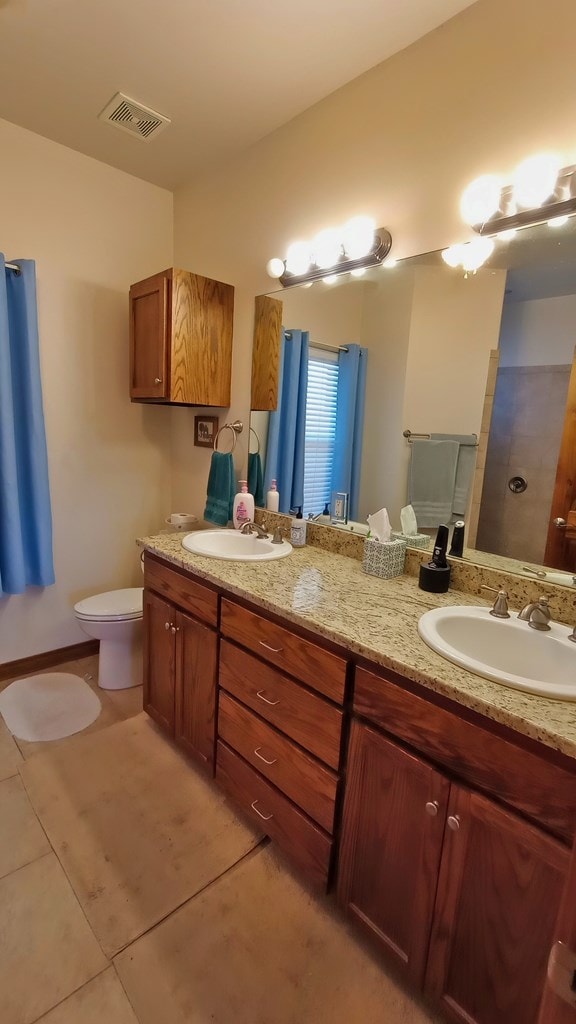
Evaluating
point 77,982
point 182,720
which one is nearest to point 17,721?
point 182,720

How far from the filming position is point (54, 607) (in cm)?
240

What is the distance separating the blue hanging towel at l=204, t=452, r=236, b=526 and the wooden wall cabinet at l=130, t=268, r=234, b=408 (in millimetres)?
284

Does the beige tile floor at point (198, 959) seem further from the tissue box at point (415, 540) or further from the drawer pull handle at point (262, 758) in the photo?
the tissue box at point (415, 540)

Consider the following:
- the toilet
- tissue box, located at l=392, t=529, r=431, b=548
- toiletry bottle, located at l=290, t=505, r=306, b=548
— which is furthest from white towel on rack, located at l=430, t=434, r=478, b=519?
the toilet

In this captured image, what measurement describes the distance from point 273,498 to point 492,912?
4.94 feet

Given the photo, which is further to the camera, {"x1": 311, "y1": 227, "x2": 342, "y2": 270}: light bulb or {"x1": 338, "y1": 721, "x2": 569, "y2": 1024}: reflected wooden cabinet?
{"x1": 311, "y1": 227, "x2": 342, "y2": 270}: light bulb

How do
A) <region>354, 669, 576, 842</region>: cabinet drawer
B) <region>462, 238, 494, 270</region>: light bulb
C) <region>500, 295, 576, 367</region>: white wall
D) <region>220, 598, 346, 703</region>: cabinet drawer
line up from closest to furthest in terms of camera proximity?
<region>354, 669, 576, 842</region>: cabinet drawer, <region>220, 598, 346, 703</region>: cabinet drawer, <region>500, 295, 576, 367</region>: white wall, <region>462, 238, 494, 270</region>: light bulb

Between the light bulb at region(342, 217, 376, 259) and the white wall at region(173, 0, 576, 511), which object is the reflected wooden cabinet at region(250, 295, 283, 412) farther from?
the light bulb at region(342, 217, 376, 259)

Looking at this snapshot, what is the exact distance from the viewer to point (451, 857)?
92 centimetres

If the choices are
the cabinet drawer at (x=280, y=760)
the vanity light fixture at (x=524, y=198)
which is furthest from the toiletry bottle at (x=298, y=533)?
the vanity light fixture at (x=524, y=198)

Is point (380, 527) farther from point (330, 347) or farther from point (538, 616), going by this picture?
point (330, 347)

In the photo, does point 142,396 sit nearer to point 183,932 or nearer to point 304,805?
point 304,805

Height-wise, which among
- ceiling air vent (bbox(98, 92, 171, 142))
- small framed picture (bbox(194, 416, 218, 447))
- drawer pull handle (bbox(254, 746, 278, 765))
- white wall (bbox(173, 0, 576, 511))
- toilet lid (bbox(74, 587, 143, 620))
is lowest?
drawer pull handle (bbox(254, 746, 278, 765))

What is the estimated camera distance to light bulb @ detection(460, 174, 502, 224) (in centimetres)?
128
